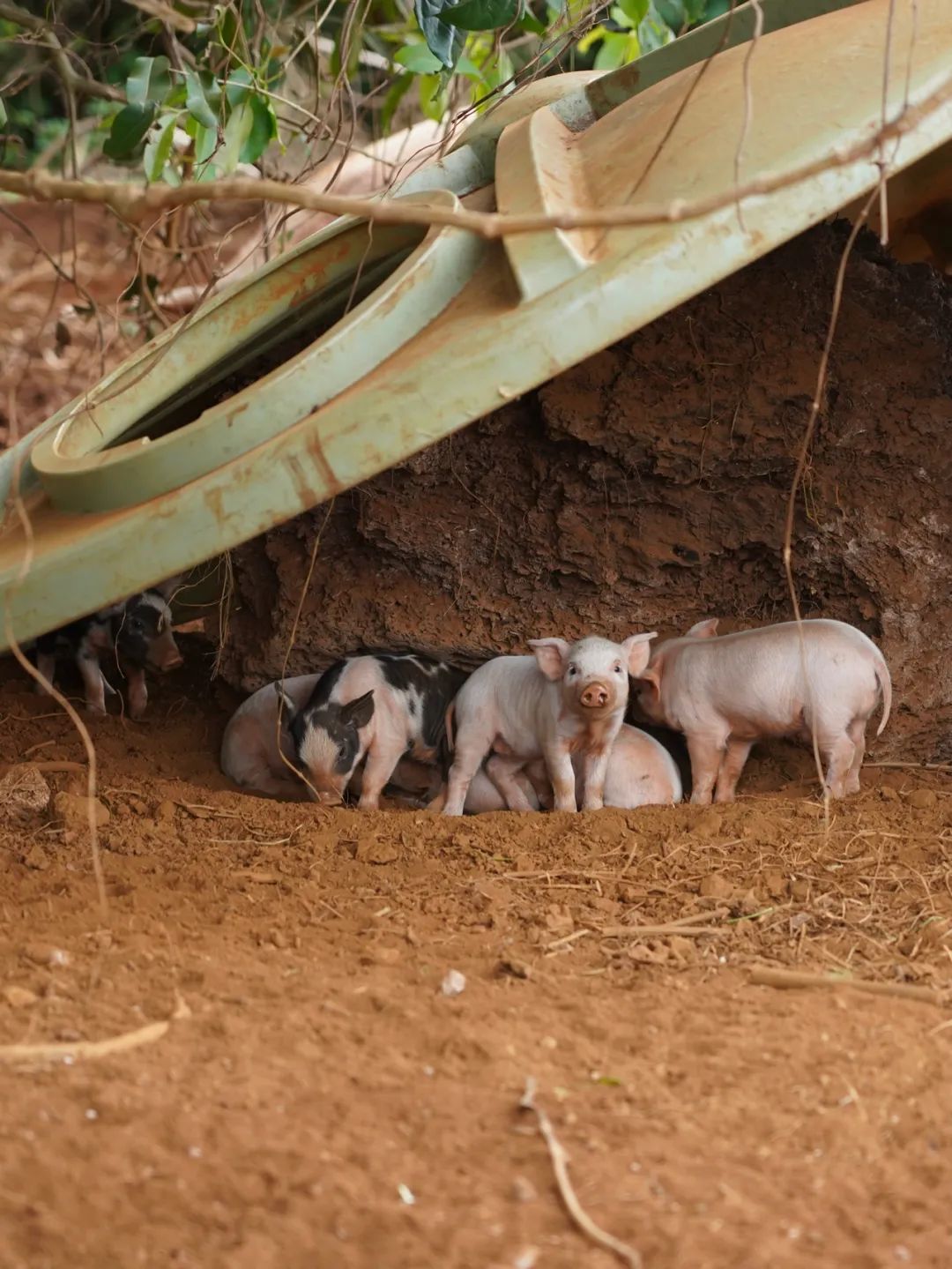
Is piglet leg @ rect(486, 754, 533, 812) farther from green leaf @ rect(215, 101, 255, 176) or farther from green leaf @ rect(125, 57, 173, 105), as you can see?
green leaf @ rect(125, 57, 173, 105)

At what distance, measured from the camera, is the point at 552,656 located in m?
5.50

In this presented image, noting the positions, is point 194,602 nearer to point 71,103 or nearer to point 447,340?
point 71,103

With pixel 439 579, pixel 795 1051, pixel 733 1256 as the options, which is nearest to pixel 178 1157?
pixel 733 1256

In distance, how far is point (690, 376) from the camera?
5.49 m

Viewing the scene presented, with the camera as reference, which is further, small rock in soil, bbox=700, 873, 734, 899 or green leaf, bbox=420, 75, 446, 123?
green leaf, bbox=420, 75, 446, 123

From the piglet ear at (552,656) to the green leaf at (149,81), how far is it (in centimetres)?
263

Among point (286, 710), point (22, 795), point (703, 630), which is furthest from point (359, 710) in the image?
point (703, 630)

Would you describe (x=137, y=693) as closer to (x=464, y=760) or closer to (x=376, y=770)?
(x=376, y=770)

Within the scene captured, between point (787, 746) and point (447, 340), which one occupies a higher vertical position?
point (447, 340)

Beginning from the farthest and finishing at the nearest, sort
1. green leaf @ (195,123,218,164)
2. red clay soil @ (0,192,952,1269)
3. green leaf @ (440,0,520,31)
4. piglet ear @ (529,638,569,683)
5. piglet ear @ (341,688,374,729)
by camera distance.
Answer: piglet ear @ (341,688,374,729) < piglet ear @ (529,638,569,683) < green leaf @ (195,123,218,164) < green leaf @ (440,0,520,31) < red clay soil @ (0,192,952,1269)

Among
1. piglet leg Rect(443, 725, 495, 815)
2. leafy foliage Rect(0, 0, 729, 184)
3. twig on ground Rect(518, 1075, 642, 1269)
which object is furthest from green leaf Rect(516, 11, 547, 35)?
twig on ground Rect(518, 1075, 642, 1269)

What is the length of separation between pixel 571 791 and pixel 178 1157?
3429 millimetres

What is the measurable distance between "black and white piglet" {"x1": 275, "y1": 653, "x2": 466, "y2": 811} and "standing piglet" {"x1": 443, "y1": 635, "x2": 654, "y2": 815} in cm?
17

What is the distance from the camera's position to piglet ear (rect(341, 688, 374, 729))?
5.59m
